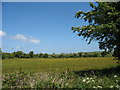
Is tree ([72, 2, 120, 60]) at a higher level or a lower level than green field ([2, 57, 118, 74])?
higher

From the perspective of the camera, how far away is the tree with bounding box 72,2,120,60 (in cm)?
1013

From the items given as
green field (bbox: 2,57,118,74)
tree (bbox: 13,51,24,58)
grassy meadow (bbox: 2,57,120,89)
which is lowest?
green field (bbox: 2,57,118,74)

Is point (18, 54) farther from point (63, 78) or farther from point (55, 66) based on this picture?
point (63, 78)

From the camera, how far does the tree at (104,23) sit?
1013cm

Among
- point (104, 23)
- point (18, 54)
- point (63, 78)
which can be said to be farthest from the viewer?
point (18, 54)

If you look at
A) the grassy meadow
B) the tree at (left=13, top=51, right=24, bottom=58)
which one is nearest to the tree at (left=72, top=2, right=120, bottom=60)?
the grassy meadow

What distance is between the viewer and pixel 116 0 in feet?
36.4

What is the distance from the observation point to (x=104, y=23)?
36.0 ft

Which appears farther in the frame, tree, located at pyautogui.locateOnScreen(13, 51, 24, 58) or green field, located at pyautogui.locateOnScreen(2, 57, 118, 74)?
tree, located at pyautogui.locateOnScreen(13, 51, 24, 58)

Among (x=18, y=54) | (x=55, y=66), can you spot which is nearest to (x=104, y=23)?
(x=55, y=66)

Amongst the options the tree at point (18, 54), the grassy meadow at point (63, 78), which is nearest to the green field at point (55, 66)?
the grassy meadow at point (63, 78)

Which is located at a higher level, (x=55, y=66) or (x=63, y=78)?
(x=63, y=78)

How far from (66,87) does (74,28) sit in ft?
17.1

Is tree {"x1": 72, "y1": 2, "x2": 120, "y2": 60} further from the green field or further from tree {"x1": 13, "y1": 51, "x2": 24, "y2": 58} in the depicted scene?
tree {"x1": 13, "y1": 51, "x2": 24, "y2": 58}
